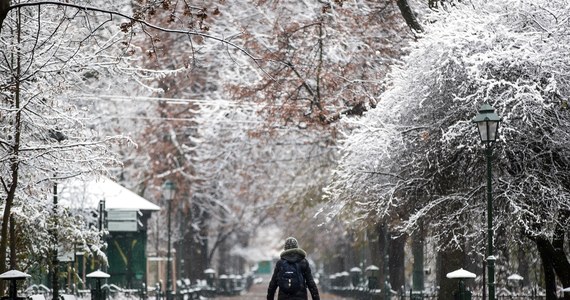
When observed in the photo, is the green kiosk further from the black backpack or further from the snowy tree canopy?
the black backpack

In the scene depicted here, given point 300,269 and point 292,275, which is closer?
point 292,275

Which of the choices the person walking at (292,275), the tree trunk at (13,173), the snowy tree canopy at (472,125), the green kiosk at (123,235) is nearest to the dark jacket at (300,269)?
the person walking at (292,275)

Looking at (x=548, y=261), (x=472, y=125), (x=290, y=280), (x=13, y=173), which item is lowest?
(x=290, y=280)

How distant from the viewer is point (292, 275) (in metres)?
16.5

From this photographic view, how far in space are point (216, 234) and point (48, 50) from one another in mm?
42278

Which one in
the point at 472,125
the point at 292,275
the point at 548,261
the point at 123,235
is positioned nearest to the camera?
the point at 292,275

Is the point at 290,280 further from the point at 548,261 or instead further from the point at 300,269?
the point at 548,261

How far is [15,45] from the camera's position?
1869 cm

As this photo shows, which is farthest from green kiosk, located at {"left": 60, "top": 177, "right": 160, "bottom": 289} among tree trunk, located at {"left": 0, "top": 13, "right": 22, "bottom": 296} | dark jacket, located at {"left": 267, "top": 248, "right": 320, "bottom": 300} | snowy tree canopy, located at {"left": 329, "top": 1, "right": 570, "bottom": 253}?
dark jacket, located at {"left": 267, "top": 248, "right": 320, "bottom": 300}

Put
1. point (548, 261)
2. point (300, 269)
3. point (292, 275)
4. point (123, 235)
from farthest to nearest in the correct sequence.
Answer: point (123, 235) < point (548, 261) < point (300, 269) < point (292, 275)

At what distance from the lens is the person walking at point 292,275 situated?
54.2 feet

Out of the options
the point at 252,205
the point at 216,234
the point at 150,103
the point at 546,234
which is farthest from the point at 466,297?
the point at 216,234

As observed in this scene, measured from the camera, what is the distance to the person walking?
16531 millimetres

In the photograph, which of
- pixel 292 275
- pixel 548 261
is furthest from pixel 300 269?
pixel 548 261
